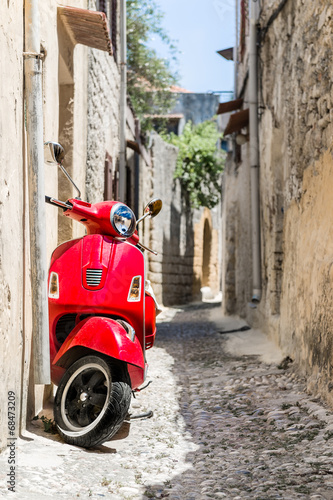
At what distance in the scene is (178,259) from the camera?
17.8 m

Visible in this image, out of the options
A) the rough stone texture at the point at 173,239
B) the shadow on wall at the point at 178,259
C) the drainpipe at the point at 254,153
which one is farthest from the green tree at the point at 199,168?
the drainpipe at the point at 254,153

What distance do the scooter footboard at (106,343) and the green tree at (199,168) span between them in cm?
1507

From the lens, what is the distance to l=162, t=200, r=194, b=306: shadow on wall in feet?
54.7

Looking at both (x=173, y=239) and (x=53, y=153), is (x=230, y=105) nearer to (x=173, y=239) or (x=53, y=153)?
(x=173, y=239)

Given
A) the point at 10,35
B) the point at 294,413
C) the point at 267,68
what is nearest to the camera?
the point at 10,35

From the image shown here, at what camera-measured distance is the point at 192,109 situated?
30.4 m

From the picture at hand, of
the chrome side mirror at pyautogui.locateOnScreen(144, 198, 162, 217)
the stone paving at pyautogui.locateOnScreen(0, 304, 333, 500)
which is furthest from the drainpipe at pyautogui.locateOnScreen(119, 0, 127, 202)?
the chrome side mirror at pyautogui.locateOnScreen(144, 198, 162, 217)

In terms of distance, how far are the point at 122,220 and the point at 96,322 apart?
0.62 metres

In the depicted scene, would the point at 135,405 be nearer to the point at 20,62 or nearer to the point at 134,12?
the point at 20,62

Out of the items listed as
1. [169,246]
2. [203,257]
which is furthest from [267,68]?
[203,257]

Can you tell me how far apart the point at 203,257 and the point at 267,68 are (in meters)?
14.0

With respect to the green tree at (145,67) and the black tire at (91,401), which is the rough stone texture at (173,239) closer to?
the green tree at (145,67)

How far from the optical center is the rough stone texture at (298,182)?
180 inches

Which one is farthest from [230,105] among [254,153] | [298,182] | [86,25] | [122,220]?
[122,220]
